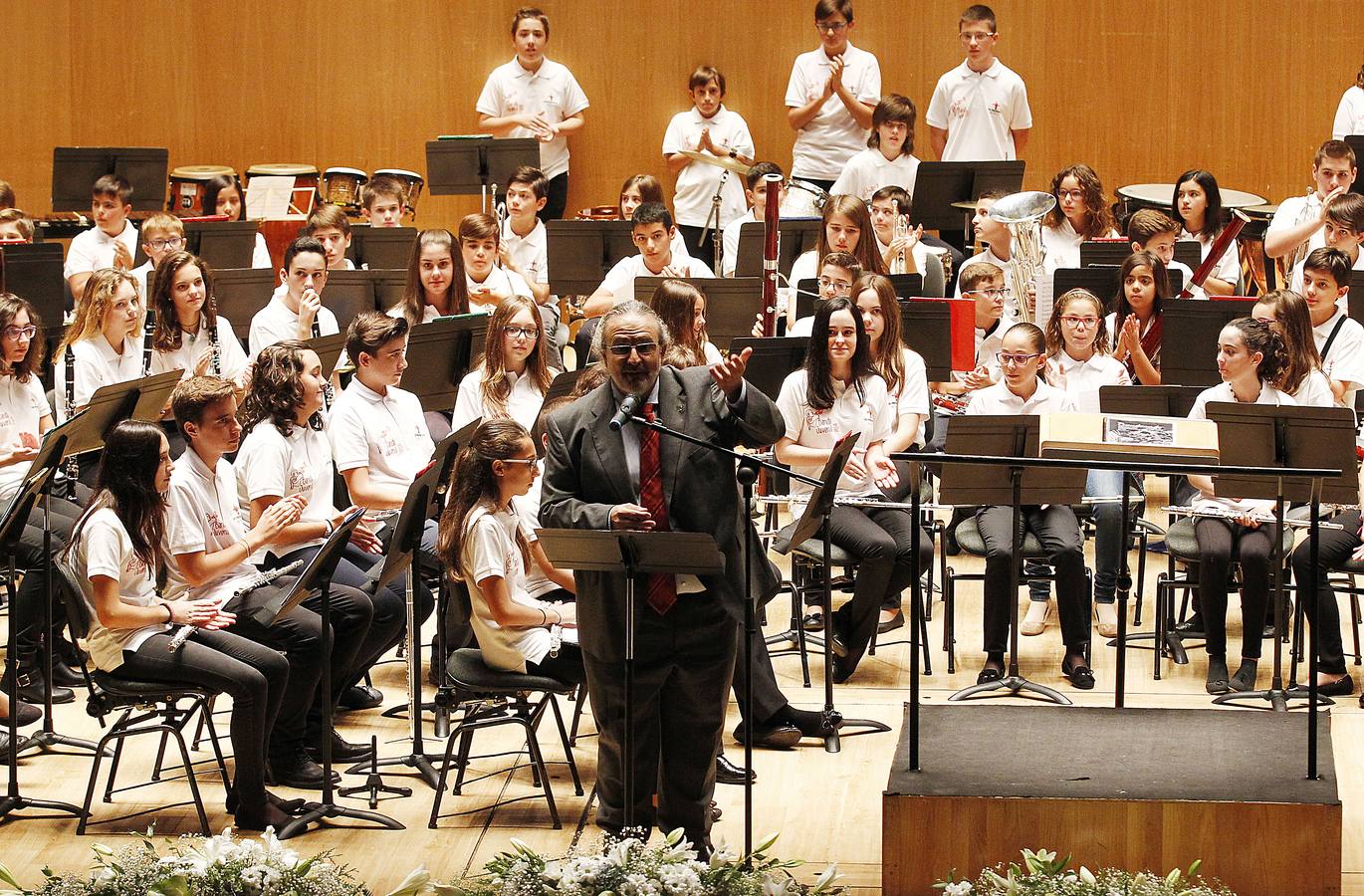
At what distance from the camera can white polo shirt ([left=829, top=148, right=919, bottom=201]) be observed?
31.5 ft

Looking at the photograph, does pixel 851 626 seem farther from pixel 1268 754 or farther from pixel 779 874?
pixel 779 874

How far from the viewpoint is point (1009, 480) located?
216 inches

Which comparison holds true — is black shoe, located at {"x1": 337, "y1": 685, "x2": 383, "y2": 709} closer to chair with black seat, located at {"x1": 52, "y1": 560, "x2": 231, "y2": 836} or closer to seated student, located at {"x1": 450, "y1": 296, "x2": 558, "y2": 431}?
chair with black seat, located at {"x1": 52, "y1": 560, "x2": 231, "y2": 836}

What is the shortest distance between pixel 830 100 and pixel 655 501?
23.0 feet

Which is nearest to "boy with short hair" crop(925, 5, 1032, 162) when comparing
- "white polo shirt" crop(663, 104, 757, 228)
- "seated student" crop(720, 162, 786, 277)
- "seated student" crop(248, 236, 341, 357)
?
"white polo shirt" crop(663, 104, 757, 228)

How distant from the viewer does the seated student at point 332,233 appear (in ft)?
26.1

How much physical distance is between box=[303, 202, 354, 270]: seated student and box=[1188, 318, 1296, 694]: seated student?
13.2ft

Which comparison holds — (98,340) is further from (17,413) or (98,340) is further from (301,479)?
(301,479)

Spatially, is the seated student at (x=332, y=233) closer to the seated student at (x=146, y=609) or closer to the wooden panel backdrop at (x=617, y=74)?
the seated student at (x=146, y=609)

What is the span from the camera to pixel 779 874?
3574 millimetres

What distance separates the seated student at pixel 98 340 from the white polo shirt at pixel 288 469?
1558 millimetres

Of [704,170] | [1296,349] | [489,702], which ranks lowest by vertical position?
[489,702]

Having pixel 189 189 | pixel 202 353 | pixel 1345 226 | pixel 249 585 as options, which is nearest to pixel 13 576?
pixel 249 585

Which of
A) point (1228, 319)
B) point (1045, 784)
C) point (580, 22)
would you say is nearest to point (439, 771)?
point (1045, 784)
